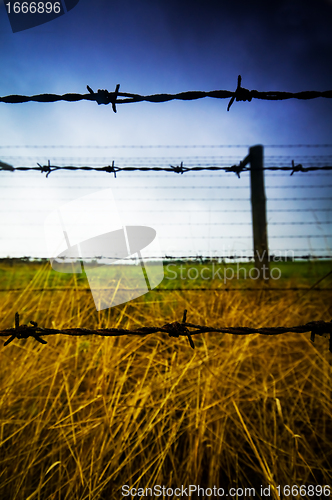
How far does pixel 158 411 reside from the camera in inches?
50.7

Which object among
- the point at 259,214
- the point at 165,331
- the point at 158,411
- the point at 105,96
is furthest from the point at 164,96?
the point at 259,214

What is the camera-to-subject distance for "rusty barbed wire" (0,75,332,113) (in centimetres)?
92

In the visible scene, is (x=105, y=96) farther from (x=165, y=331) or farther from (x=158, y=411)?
(x=158, y=411)

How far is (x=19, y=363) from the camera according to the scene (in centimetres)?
150

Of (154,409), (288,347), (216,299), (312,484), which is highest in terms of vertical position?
(216,299)

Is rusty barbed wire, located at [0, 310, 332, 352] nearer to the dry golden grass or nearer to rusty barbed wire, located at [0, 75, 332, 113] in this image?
the dry golden grass

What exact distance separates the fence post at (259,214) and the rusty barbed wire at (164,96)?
2.05 meters

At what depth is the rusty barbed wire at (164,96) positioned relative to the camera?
0.92m

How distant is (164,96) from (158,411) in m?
1.48

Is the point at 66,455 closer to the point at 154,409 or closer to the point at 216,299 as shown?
the point at 154,409

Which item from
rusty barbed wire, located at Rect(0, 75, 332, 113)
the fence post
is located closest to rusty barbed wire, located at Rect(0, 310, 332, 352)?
rusty barbed wire, located at Rect(0, 75, 332, 113)

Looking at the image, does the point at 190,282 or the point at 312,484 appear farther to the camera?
the point at 190,282

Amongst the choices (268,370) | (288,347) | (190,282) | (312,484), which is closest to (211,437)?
(312,484)

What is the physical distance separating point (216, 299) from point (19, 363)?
1.49m
